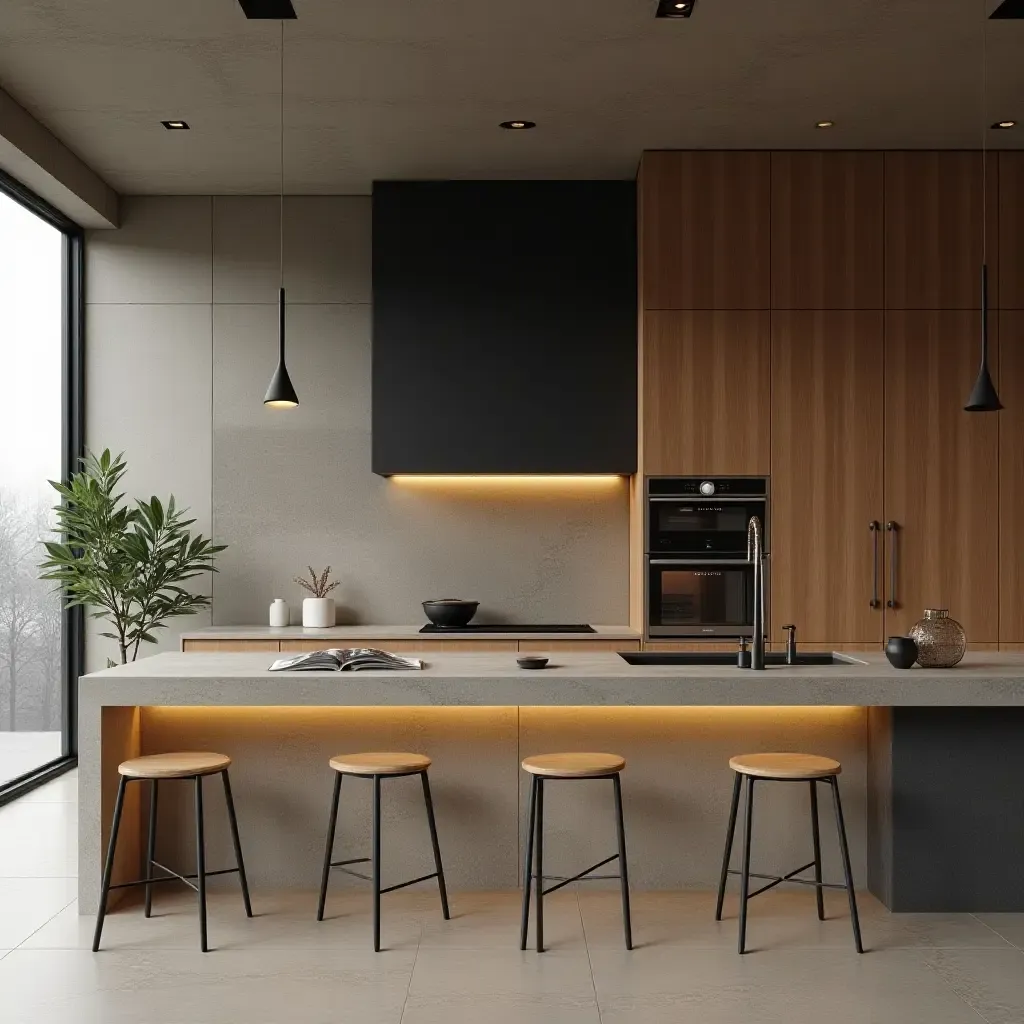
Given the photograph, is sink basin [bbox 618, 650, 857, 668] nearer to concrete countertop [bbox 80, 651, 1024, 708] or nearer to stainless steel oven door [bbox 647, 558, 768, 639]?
concrete countertop [bbox 80, 651, 1024, 708]

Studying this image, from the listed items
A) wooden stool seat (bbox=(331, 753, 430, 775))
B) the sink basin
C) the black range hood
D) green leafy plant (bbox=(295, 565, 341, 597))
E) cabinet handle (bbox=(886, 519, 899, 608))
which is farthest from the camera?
green leafy plant (bbox=(295, 565, 341, 597))

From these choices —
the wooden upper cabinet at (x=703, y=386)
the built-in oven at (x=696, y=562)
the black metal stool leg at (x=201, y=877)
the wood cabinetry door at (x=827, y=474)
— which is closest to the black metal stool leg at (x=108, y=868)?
the black metal stool leg at (x=201, y=877)

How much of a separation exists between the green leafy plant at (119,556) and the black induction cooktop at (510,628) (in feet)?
4.00

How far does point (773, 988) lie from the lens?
326cm

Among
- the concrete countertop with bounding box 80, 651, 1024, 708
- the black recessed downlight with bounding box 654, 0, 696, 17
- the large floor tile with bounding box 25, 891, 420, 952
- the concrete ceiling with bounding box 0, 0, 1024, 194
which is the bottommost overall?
the large floor tile with bounding box 25, 891, 420, 952

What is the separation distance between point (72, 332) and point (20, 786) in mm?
2424

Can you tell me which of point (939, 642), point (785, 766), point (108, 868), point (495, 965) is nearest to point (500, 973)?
point (495, 965)

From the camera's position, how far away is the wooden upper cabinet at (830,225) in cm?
551

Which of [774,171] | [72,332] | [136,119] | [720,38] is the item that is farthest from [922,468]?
[72,332]

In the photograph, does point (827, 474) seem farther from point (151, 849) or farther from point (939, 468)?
point (151, 849)

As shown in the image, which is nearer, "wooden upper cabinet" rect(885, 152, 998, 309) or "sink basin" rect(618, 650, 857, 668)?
"sink basin" rect(618, 650, 857, 668)

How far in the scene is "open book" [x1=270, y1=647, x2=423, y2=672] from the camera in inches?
152

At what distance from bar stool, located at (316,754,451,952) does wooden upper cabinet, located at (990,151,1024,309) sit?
365 cm

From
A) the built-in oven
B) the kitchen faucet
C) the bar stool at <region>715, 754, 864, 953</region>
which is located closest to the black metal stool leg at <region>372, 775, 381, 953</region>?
the bar stool at <region>715, 754, 864, 953</region>
